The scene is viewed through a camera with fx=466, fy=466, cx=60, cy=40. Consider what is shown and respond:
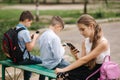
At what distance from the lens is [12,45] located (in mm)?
6340

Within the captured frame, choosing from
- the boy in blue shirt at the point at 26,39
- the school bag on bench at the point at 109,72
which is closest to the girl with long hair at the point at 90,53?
the school bag on bench at the point at 109,72

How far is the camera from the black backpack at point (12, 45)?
6.33 m

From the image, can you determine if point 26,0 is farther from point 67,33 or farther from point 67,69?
point 67,69

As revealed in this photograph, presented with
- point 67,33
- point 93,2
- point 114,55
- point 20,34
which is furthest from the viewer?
point 93,2

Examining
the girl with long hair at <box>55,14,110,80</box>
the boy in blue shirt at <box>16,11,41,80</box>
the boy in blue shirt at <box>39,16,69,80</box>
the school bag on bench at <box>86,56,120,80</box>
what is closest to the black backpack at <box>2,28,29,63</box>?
the boy in blue shirt at <box>16,11,41,80</box>

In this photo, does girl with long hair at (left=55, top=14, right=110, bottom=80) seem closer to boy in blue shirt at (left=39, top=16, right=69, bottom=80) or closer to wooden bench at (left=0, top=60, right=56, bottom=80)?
wooden bench at (left=0, top=60, right=56, bottom=80)

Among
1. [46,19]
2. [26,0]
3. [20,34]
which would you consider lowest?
[26,0]

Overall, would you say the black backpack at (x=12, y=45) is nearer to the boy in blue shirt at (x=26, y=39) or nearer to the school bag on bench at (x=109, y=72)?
the boy in blue shirt at (x=26, y=39)

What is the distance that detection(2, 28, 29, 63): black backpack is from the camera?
20.8 feet

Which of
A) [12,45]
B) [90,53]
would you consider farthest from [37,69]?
[90,53]

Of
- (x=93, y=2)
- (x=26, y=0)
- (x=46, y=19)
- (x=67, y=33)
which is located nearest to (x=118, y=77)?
(x=67, y=33)

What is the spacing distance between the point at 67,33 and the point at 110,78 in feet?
33.5

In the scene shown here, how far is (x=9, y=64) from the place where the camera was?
6570 millimetres

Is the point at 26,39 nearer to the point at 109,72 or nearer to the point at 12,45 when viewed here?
the point at 12,45
